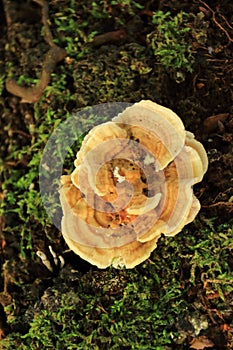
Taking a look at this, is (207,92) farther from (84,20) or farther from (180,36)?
(84,20)

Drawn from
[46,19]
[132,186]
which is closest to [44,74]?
[46,19]

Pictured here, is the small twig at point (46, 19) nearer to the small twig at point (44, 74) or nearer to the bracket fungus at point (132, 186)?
the small twig at point (44, 74)

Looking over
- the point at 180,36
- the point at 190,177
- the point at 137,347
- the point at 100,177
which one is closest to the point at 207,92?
the point at 180,36

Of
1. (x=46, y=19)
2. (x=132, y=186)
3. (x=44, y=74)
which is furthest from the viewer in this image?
(x=46, y=19)

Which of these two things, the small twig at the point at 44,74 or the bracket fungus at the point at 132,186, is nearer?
the bracket fungus at the point at 132,186

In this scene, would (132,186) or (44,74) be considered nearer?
(132,186)

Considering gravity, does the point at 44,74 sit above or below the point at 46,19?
below

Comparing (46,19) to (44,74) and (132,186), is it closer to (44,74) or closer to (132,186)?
(44,74)

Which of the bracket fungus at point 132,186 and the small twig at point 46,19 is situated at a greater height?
the small twig at point 46,19

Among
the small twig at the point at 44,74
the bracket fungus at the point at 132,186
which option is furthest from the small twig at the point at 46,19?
the bracket fungus at the point at 132,186
